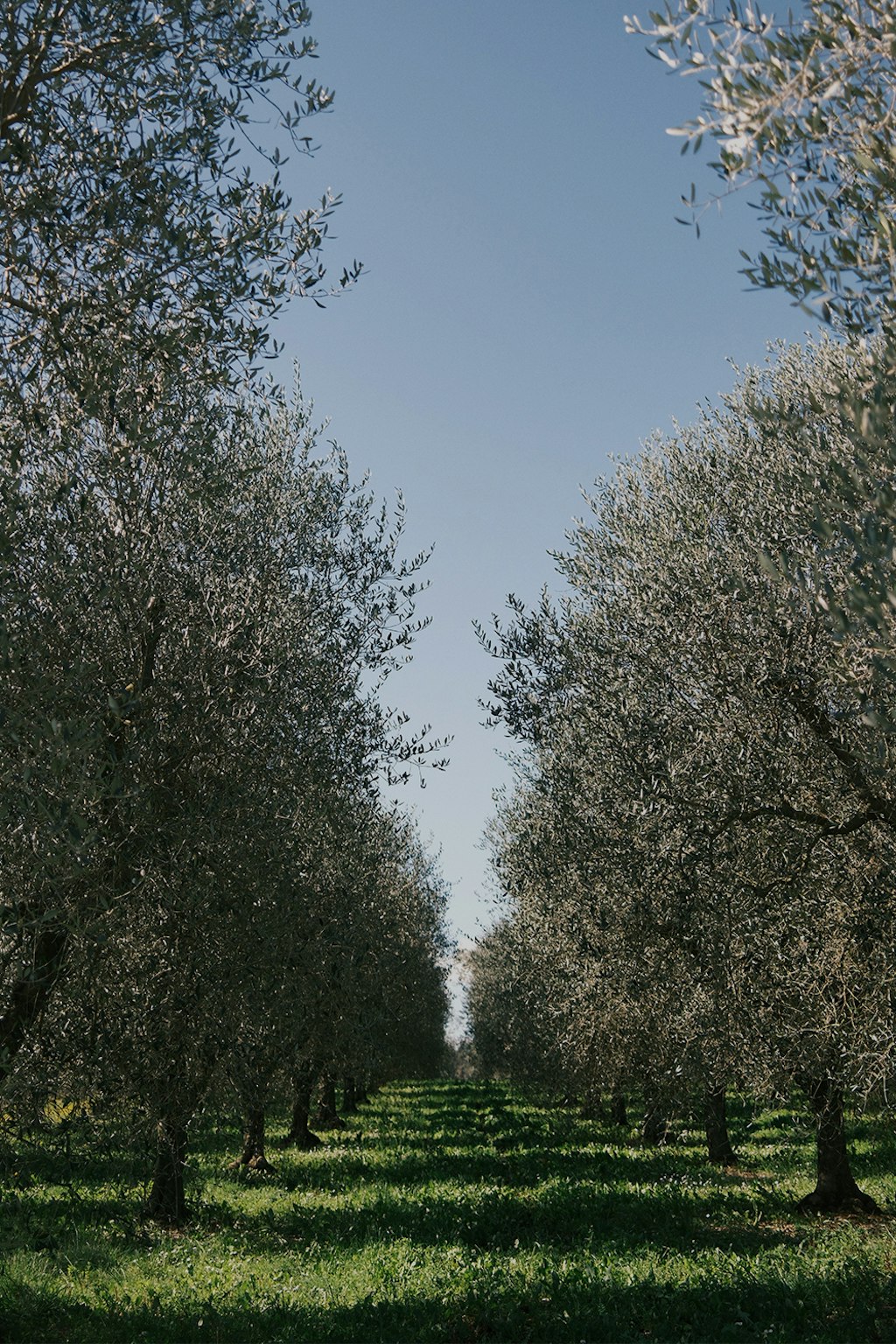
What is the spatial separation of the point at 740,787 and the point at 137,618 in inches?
262

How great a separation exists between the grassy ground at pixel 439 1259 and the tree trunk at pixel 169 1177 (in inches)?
13.0

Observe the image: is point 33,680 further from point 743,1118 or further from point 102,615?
point 743,1118

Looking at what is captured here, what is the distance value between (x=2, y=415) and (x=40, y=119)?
2206 millimetres

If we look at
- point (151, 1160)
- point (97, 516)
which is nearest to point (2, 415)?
point (97, 516)

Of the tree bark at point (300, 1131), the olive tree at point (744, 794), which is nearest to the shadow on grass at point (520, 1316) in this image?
the olive tree at point (744, 794)

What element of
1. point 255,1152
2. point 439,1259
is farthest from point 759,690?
point 255,1152

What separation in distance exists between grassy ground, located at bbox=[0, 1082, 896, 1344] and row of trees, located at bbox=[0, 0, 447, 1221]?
1394mm

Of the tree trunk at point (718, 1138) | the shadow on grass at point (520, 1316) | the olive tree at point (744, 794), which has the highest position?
the olive tree at point (744, 794)

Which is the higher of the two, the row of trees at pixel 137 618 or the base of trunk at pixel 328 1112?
the row of trees at pixel 137 618

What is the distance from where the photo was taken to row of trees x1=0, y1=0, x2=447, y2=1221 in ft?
24.0

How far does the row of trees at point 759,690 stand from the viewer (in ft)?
21.3

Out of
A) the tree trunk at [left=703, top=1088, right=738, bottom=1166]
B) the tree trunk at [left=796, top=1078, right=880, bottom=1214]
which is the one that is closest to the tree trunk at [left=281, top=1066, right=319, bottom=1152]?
the tree trunk at [left=703, top=1088, right=738, bottom=1166]

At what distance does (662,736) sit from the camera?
11.8m

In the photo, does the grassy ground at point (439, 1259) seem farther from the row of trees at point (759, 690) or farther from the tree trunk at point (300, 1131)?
the tree trunk at point (300, 1131)
